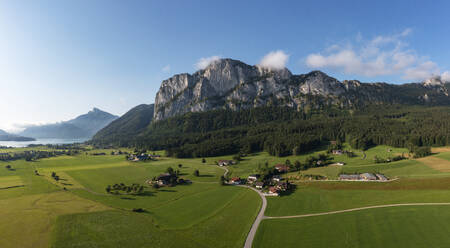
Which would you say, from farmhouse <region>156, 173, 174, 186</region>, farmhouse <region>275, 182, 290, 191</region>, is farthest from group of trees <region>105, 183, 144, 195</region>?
farmhouse <region>275, 182, 290, 191</region>

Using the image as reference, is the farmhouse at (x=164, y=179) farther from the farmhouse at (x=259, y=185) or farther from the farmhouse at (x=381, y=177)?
the farmhouse at (x=381, y=177)

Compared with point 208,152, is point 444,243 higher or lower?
lower

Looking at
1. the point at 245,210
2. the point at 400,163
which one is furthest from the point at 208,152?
the point at 400,163

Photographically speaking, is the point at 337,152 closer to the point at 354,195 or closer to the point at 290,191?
the point at 354,195

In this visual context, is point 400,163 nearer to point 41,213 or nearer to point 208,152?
point 208,152

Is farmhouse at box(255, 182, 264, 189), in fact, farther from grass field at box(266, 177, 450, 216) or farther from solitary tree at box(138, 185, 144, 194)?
solitary tree at box(138, 185, 144, 194)

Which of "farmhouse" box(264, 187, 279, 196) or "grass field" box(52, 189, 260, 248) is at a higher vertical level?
"farmhouse" box(264, 187, 279, 196)

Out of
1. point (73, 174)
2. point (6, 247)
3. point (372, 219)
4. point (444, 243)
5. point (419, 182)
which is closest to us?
point (444, 243)
